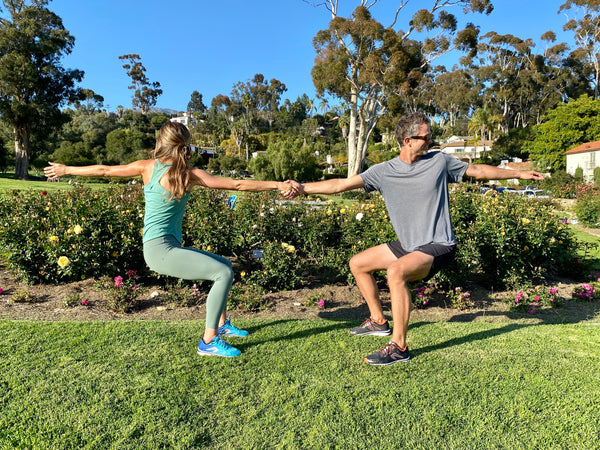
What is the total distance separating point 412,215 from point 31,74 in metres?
39.5

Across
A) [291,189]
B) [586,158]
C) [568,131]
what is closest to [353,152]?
[586,158]

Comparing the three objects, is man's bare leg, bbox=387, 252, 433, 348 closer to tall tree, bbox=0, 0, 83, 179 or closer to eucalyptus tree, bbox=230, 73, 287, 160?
tall tree, bbox=0, 0, 83, 179

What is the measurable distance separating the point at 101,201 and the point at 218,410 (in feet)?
13.0

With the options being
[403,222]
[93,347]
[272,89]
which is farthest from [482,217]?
[272,89]

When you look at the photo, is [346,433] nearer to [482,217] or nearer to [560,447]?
[560,447]

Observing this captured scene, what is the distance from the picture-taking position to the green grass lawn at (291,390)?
7.37 ft

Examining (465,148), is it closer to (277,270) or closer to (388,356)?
(277,270)

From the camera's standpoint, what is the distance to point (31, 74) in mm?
33469

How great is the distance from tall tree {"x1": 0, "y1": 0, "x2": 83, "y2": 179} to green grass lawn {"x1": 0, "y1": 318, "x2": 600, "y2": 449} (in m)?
37.3

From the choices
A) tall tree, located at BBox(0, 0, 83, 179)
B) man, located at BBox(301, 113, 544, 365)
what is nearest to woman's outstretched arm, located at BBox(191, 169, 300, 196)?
man, located at BBox(301, 113, 544, 365)

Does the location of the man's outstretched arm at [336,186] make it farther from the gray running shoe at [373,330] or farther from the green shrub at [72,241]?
the green shrub at [72,241]

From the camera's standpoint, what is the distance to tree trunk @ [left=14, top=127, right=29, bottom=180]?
34.4 m

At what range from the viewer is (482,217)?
5324mm

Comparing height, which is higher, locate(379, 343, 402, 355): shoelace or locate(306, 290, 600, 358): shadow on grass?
locate(379, 343, 402, 355): shoelace
